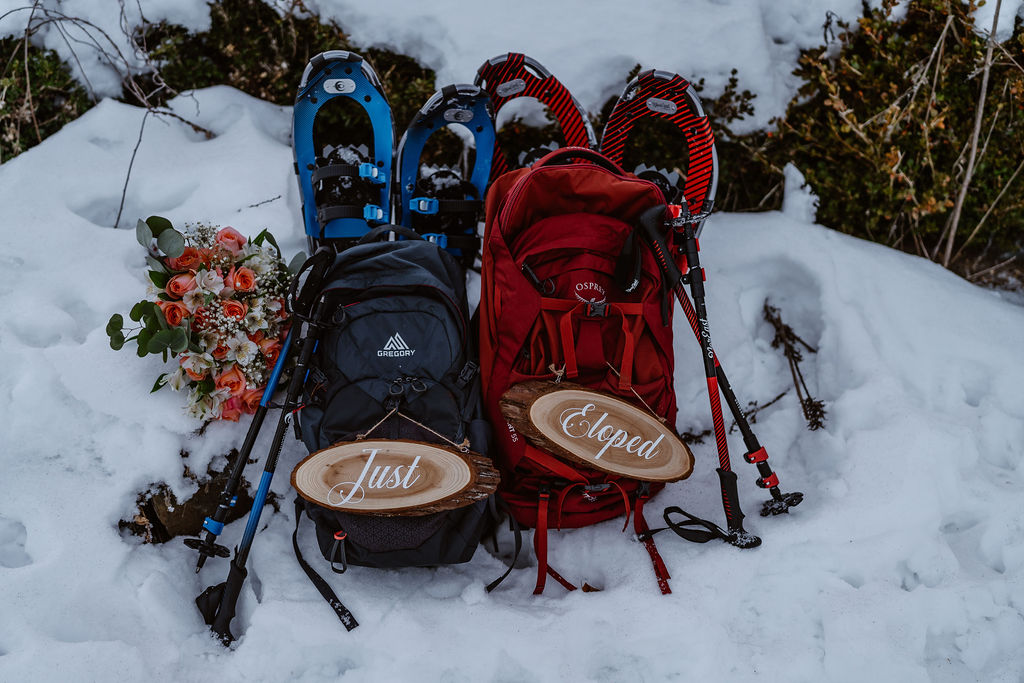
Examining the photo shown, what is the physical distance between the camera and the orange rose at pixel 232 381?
7.25ft

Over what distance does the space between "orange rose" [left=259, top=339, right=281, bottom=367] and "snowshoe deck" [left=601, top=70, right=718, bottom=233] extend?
1.71 m

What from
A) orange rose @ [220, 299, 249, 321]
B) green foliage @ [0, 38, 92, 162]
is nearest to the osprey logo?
orange rose @ [220, 299, 249, 321]

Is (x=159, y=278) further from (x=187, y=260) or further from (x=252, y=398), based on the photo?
(x=252, y=398)

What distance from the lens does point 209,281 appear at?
2.18m

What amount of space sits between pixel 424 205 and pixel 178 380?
3.90 feet

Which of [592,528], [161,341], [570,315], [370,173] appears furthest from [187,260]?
[592,528]

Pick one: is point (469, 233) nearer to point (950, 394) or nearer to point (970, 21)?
point (950, 394)

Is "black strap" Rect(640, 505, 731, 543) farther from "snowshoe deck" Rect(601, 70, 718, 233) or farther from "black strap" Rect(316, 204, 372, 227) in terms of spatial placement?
"black strap" Rect(316, 204, 372, 227)

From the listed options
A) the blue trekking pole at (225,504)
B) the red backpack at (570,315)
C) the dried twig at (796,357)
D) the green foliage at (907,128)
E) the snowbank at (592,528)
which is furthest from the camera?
the green foliage at (907,128)

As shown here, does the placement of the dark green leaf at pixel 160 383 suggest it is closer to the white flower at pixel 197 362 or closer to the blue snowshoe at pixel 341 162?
the white flower at pixel 197 362

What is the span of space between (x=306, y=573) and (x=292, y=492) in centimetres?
33

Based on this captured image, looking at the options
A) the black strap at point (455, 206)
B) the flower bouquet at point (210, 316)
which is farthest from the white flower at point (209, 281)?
the black strap at point (455, 206)

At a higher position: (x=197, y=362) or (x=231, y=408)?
(x=197, y=362)

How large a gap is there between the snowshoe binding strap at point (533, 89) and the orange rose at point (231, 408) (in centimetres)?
165
